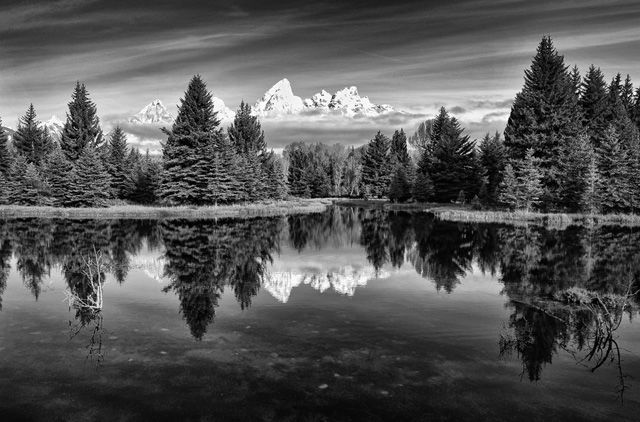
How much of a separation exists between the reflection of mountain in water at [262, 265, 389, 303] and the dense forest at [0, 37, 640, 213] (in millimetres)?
33077

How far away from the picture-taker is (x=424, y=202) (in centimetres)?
8056

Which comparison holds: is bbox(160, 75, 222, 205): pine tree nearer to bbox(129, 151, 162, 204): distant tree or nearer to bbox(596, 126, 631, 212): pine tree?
bbox(129, 151, 162, 204): distant tree

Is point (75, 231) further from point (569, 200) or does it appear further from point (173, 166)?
point (569, 200)

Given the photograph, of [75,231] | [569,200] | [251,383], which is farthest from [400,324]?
[569,200]

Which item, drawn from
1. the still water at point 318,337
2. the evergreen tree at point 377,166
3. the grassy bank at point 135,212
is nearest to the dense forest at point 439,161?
the grassy bank at point 135,212

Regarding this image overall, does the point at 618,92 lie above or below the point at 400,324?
above

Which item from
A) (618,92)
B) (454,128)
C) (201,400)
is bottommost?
(201,400)

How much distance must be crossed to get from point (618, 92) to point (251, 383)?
84486 mm

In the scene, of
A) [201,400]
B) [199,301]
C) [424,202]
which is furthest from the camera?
[424,202]

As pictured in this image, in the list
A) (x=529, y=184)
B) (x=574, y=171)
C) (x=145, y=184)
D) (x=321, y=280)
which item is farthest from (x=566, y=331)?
(x=145, y=184)

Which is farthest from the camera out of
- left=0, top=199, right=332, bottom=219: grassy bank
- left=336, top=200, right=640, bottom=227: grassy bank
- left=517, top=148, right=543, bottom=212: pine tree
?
left=0, top=199, right=332, bottom=219: grassy bank

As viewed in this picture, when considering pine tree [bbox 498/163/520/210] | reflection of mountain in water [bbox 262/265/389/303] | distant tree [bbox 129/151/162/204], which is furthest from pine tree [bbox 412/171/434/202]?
reflection of mountain in water [bbox 262/265/389/303]

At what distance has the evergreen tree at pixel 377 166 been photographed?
345 feet

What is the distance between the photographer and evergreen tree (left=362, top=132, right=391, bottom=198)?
345 feet
